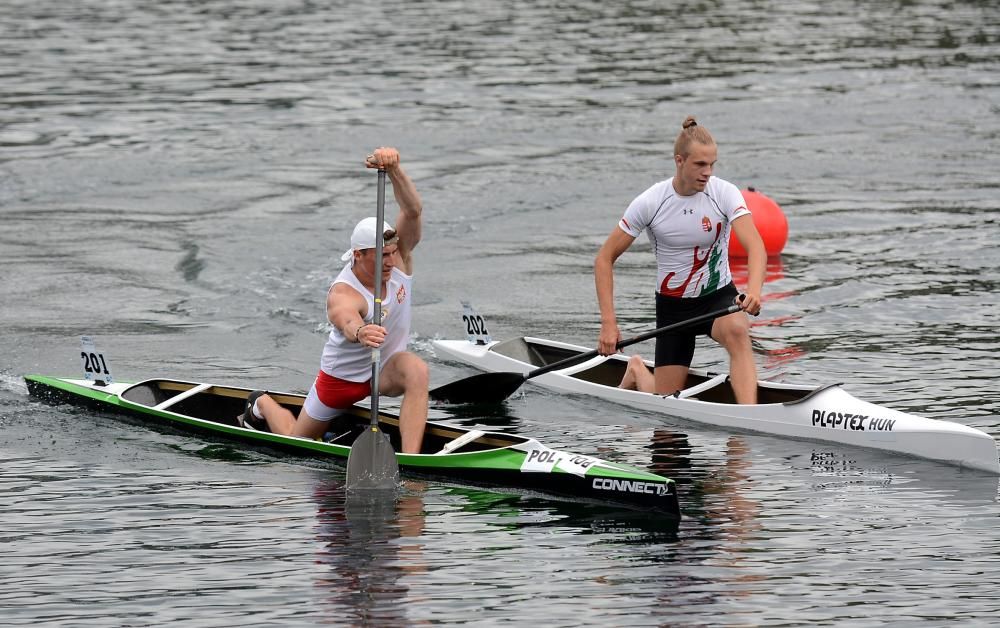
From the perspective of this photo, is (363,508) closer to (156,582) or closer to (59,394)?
(156,582)

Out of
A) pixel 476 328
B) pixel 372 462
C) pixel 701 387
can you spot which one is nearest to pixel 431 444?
pixel 372 462

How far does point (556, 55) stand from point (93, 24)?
13.7 meters

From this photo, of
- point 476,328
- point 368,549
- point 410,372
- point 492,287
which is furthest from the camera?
point 492,287

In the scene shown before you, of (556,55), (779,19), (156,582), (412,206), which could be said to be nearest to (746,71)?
(556,55)

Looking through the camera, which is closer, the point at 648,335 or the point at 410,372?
the point at 410,372

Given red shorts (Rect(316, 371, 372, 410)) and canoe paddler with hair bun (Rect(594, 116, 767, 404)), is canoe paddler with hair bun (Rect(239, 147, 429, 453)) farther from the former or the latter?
canoe paddler with hair bun (Rect(594, 116, 767, 404))

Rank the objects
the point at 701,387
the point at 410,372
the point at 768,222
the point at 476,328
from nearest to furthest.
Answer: the point at 410,372 < the point at 701,387 < the point at 476,328 < the point at 768,222

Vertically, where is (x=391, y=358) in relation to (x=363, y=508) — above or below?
above

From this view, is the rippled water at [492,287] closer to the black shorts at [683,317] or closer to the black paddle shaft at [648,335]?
the black paddle shaft at [648,335]

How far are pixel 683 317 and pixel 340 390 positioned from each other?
8.67 ft

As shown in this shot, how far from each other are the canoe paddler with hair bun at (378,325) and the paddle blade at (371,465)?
348mm

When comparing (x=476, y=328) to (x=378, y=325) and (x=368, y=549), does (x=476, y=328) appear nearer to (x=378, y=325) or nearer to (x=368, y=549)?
(x=378, y=325)

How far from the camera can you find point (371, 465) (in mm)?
9695

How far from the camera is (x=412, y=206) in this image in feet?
31.4
